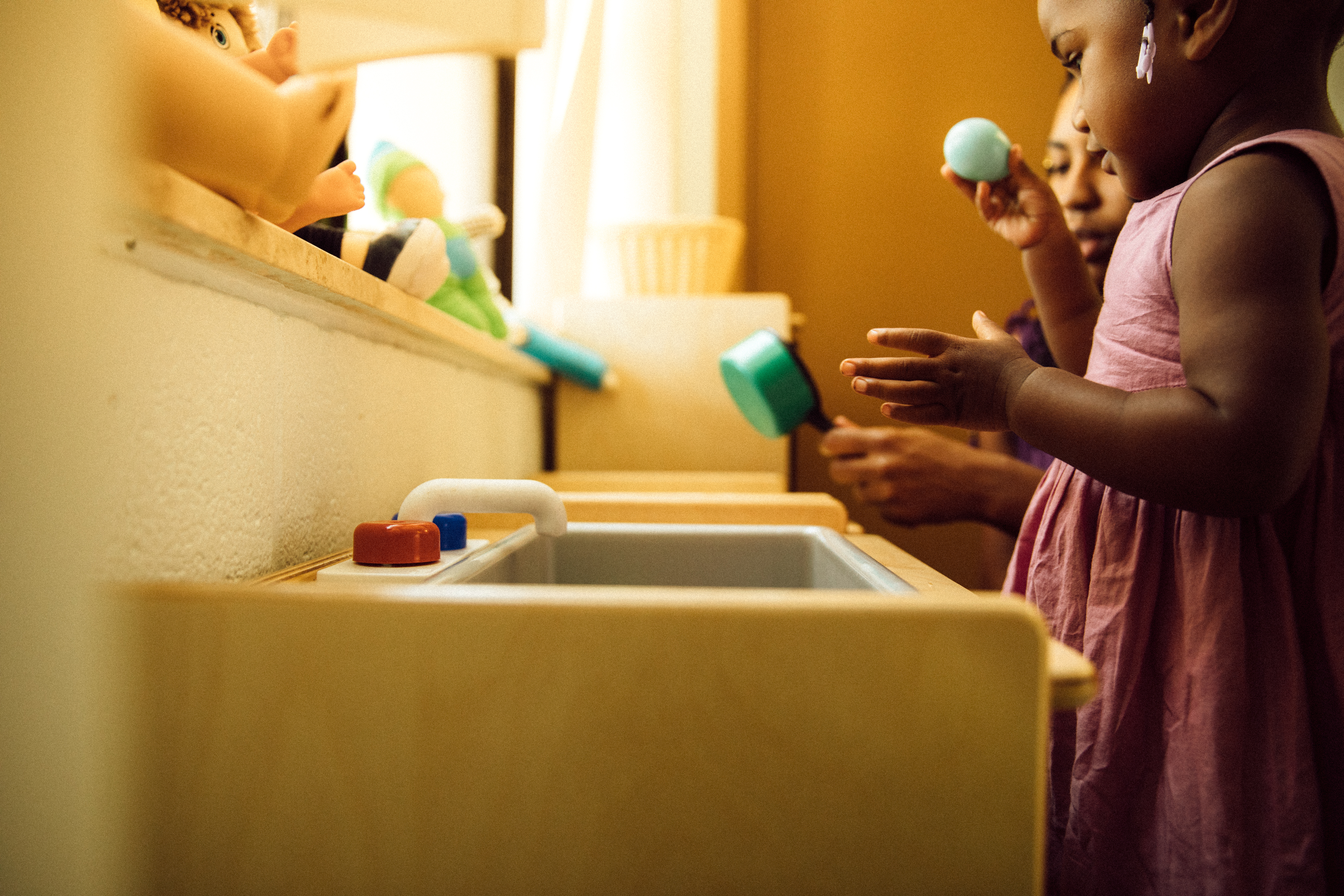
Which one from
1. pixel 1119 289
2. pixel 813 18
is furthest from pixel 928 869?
pixel 813 18

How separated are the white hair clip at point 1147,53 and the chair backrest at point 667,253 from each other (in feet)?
3.38

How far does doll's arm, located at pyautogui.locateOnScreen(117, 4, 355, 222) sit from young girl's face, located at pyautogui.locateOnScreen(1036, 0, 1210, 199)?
A: 0.50 meters

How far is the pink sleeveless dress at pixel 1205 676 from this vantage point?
0.49m

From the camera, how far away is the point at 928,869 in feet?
1.09

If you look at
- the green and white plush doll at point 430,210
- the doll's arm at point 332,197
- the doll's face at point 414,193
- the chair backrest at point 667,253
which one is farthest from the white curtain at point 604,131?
the doll's arm at point 332,197

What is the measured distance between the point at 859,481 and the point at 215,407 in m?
0.98

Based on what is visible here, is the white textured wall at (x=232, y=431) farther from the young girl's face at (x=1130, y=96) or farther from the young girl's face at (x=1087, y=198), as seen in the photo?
the young girl's face at (x=1087, y=198)

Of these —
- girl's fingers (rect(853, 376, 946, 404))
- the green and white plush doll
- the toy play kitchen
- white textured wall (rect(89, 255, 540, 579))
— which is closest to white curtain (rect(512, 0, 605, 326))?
the green and white plush doll

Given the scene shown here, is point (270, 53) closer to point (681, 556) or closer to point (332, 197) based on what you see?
point (332, 197)

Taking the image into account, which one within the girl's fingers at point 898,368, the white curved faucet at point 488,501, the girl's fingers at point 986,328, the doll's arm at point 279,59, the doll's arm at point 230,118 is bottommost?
the white curved faucet at point 488,501

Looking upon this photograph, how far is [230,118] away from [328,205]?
169 mm

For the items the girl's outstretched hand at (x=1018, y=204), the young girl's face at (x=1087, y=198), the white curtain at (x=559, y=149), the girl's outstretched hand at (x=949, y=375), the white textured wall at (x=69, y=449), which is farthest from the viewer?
the white curtain at (x=559, y=149)

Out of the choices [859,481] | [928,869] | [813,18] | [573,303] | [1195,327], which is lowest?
[928,869]

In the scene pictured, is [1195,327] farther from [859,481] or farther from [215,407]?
[859,481]
